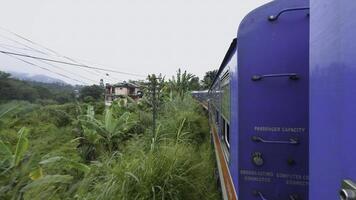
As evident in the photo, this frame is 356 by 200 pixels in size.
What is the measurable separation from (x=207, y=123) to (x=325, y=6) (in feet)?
39.5

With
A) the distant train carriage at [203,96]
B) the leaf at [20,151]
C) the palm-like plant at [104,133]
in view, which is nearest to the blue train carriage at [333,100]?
the leaf at [20,151]

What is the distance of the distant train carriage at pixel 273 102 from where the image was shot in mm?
2623

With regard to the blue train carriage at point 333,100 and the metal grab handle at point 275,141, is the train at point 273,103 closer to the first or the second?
the metal grab handle at point 275,141

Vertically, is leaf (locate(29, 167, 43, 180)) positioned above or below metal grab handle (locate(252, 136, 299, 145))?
below

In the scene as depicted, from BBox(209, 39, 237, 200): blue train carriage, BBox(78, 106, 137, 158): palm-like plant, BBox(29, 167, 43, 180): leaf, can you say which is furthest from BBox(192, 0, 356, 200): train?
BBox(78, 106, 137, 158): palm-like plant

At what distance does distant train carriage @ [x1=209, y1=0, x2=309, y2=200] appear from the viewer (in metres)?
2.62

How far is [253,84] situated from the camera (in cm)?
280

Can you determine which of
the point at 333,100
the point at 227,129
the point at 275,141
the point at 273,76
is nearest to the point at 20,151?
the point at 227,129

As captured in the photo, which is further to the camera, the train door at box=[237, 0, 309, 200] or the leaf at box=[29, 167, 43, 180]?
the leaf at box=[29, 167, 43, 180]

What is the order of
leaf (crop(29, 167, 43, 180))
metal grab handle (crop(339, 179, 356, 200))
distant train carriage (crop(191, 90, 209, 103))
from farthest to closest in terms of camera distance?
1. distant train carriage (crop(191, 90, 209, 103))
2. leaf (crop(29, 167, 43, 180))
3. metal grab handle (crop(339, 179, 356, 200))

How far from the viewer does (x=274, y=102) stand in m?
2.73

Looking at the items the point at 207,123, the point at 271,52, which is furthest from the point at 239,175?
the point at 207,123

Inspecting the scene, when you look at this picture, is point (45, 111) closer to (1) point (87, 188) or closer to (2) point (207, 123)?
(2) point (207, 123)

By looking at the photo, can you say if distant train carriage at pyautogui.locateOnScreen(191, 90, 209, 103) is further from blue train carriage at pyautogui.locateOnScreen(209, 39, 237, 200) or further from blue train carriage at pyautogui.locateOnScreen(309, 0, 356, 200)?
blue train carriage at pyautogui.locateOnScreen(309, 0, 356, 200)
